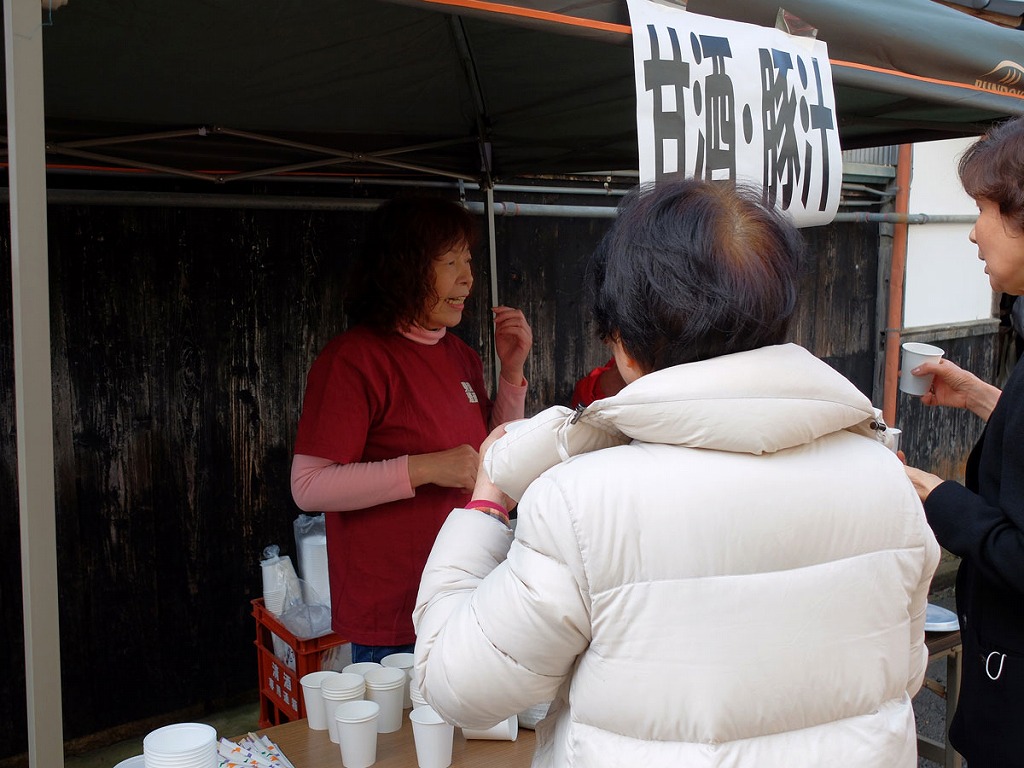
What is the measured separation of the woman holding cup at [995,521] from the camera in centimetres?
157

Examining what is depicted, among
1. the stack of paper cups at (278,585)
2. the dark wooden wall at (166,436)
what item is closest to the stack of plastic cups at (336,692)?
the stack of paper cups at (278,585)

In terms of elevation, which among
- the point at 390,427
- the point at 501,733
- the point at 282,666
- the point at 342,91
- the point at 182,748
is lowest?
the point at 282,666

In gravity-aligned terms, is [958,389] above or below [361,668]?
above

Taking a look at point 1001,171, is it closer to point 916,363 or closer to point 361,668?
point 916,363

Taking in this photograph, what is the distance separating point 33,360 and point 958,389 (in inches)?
84.3

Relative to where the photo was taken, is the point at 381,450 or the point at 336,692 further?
the point at 381,450

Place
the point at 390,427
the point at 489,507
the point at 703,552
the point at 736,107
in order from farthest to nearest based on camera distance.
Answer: the point at 390,427 → the point at 736,107 → the point at 489,507 → the point at 703,552

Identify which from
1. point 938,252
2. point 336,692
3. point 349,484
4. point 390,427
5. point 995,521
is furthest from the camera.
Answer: point 938,252

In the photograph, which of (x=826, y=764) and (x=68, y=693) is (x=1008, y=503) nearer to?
(x=826, y=764)

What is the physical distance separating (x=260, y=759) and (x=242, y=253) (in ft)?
7.51

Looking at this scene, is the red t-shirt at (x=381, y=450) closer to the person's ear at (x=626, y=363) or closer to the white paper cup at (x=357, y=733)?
the white paper cup at (x=357, y=733)

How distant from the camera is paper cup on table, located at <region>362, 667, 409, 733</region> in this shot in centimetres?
177

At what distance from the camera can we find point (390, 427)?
86.6 inches

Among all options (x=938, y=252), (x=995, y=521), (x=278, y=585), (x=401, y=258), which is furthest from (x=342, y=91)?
(x=938, y=252)
